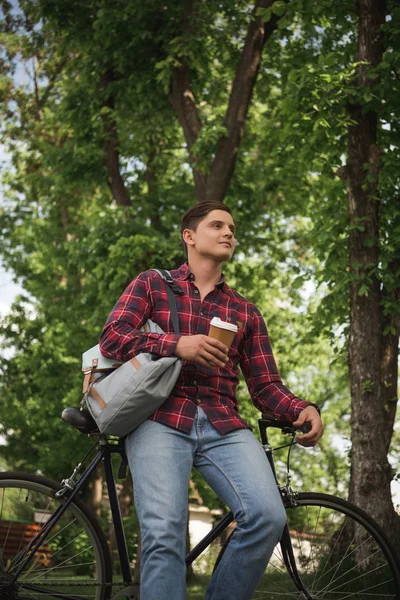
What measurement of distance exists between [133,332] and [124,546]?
110cm

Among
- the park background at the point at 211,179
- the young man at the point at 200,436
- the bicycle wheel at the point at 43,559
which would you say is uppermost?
the park background at the point at 211,179

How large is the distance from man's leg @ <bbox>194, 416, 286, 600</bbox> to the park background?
4.03m

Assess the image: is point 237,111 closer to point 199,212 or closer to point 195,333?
point 199,212

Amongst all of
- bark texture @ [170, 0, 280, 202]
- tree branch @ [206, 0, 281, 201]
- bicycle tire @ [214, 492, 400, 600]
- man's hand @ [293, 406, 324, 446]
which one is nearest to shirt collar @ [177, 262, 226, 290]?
man's hand @ [293, 406, 324, 446]

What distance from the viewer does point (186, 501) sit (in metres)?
3.32

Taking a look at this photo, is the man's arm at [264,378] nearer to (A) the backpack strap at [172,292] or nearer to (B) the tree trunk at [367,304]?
(A) the backpack strap at [172,292]

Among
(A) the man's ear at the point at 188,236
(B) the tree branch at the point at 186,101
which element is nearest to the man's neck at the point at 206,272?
(A) the man's ear at the point at 188,236

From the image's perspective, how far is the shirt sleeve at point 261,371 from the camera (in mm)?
3842

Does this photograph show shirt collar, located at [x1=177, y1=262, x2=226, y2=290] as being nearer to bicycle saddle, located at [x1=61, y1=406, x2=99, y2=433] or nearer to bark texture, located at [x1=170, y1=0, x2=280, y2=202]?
bicycle saddle, located at [x1=61, y1=406, x2=99, y2=433]

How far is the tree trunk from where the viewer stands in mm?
7191

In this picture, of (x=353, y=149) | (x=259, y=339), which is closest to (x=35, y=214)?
(x=353, y=149)

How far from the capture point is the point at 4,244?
23.1 meters

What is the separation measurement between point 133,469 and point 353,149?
578 centimetres

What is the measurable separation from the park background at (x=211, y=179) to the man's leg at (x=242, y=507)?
403 centimetres
